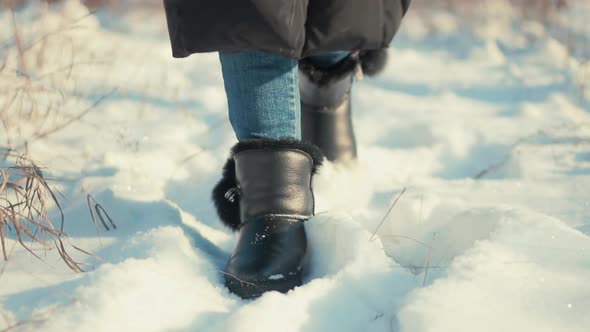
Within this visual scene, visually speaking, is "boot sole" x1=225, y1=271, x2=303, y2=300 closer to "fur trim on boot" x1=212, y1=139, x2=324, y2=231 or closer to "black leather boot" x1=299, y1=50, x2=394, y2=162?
"fur trim on boot" x1=212, y1=139, x2=324, y2=231

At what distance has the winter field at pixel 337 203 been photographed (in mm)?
981

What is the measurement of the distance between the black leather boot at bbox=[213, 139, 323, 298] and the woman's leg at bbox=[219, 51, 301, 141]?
5 centimetres

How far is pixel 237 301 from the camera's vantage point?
3.73 ft

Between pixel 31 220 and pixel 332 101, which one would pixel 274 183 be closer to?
pixel 31 220

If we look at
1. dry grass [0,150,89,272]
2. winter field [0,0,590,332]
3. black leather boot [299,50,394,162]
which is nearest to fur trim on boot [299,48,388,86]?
black leather boot [299,50,394,162]

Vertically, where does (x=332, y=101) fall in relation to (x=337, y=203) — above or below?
above

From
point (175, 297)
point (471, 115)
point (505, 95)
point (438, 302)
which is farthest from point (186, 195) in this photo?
point (505, 95)

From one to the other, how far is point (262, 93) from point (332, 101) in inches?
24.9

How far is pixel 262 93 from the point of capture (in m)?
1.30

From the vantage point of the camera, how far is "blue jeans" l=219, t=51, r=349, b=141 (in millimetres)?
1295

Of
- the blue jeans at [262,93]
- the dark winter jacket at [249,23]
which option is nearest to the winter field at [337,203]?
the blue jeans at [262,93]

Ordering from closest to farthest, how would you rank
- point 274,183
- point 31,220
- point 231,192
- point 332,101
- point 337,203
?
point 31,220 < point 274,183 < point 231,192 < point 337,203 < point 332,101

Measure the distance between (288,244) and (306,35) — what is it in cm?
44

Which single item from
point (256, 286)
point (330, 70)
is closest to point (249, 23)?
point (256, 286)
